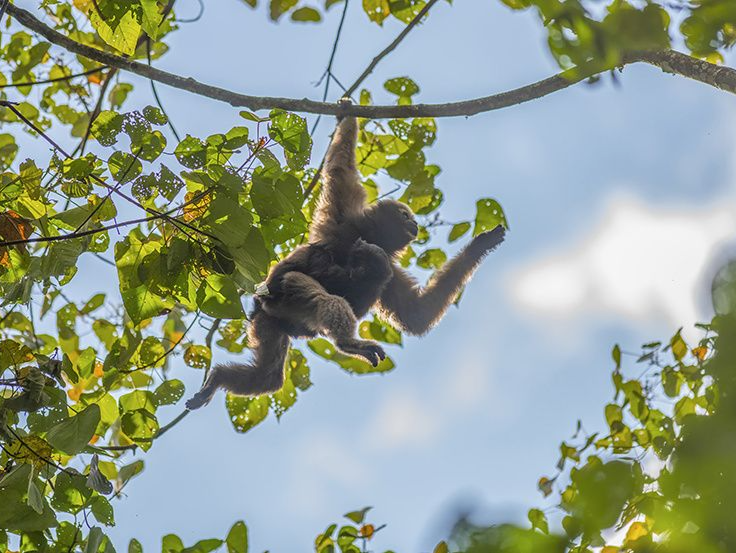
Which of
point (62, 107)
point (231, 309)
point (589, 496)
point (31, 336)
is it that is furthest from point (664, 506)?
point (62, 107)

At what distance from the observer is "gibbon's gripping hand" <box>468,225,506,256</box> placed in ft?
26.1

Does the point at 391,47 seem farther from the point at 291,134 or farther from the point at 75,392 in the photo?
the point at 75,392

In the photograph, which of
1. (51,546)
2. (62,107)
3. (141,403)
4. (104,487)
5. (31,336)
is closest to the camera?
(104,487)

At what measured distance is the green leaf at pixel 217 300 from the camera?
445 centimetres

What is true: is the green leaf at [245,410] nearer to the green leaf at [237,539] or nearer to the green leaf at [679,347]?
the green leaf at [237,539]

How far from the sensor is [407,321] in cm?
823

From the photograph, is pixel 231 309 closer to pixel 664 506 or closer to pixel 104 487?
pixel 104 487

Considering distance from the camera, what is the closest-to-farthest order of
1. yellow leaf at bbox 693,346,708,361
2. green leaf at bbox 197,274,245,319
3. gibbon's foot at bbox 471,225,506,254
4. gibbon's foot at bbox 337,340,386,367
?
green leaf at bbox 197,274,245,319
yellow leaf at bbox 693,346,708,361
gibbon's foot at bbox 337,340,386,367
gibbon's foot at bbox 471,225,506,254

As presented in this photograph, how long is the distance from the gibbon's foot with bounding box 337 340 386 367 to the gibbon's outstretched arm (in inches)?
60.7

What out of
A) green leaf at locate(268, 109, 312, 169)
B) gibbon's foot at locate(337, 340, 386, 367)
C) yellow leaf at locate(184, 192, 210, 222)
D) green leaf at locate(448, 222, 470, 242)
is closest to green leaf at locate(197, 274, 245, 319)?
yellow leaf at locate(184, 192, 210, 222)

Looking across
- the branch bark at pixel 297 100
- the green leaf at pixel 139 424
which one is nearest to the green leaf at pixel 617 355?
the branch bark at pixel 297 100

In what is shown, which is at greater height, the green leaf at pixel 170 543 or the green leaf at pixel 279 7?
the green leaf at pixel 279 7

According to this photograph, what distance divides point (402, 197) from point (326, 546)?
3.43 m

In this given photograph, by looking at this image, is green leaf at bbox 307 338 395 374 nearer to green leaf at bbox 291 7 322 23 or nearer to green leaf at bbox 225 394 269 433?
green leaf at bbox 225 394 269 433
